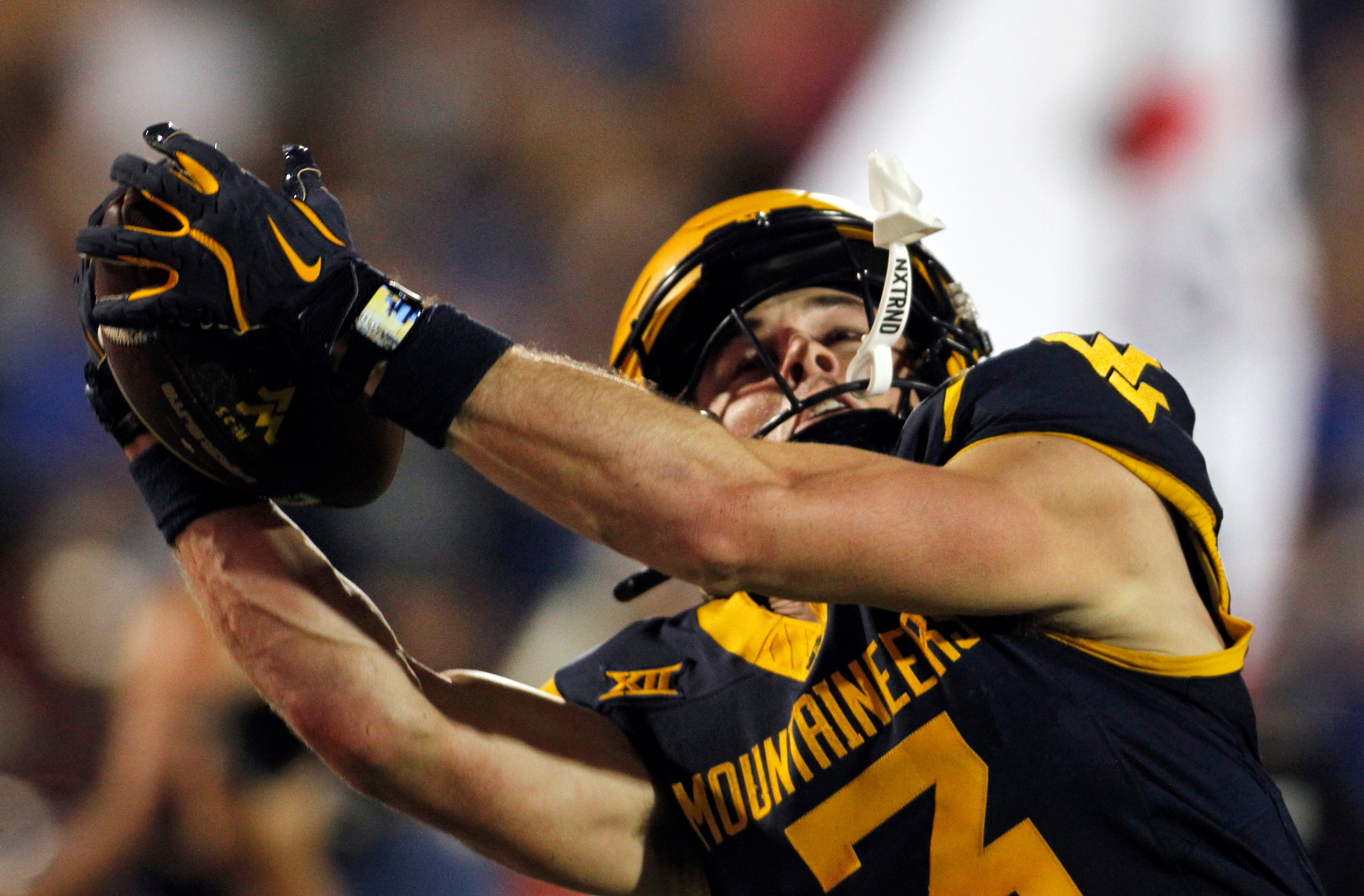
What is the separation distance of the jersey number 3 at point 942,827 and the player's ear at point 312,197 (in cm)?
100

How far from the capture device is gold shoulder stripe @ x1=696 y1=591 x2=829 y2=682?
6.09 ft

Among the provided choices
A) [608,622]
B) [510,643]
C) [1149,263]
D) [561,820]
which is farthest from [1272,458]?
[561,820]

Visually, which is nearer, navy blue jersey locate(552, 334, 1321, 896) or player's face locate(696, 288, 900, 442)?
navy blue jersey locate(552, 334, 1321, 896)

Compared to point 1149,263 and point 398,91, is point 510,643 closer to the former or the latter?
point 398,91

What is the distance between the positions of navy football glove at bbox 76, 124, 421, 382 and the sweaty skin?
185 millimetres

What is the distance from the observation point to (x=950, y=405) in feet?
5.26

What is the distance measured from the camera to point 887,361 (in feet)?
5.82

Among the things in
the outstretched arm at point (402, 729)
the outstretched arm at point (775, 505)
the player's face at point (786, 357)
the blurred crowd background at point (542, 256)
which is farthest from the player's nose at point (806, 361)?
the blurred crowd background at point (542, 256)

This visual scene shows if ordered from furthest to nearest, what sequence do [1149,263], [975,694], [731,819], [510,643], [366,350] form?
1. [1149,263]
2. [510,643]
3. [731,819]
4. [975,694]
5. [366,350]

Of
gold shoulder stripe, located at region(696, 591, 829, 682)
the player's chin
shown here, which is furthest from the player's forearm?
the player's chin

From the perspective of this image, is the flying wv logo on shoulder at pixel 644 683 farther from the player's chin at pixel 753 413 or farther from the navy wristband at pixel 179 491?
the navy wristband at pixel 179 491

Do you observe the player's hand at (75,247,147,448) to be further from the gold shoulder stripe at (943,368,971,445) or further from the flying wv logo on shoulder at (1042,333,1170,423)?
the flying wv logo on shoulder at (1042,333,1170,423)

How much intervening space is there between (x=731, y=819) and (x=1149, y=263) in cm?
281

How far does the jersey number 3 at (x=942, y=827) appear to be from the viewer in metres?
1.46
